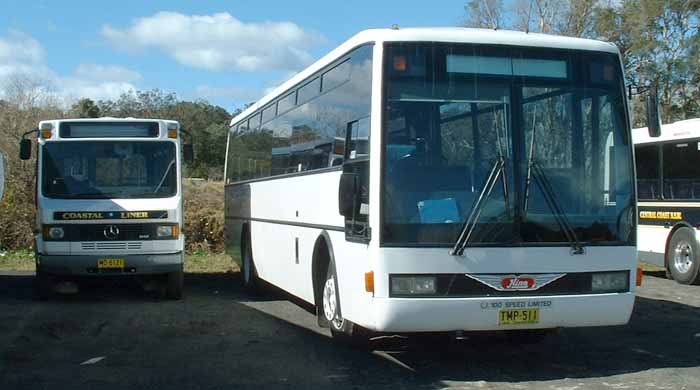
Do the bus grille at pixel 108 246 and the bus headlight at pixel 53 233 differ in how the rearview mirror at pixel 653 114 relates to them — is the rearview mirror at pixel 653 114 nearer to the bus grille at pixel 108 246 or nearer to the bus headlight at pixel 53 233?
the bus grille at pixel 108 246

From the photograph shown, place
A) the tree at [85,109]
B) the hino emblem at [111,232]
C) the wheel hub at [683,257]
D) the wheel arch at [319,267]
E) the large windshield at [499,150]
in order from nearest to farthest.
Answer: the large windshield at [499,150] → the wheel arch at [319,267] → the hino emblem at [111,232] → the wheel hub at [683,257] → the tree at [85,109]

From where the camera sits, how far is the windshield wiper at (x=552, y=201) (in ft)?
26.3

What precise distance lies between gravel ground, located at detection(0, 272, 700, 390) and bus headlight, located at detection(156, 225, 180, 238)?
1.06 metres

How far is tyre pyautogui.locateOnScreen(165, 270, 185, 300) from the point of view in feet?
44.8

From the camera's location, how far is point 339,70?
A: 378 inches

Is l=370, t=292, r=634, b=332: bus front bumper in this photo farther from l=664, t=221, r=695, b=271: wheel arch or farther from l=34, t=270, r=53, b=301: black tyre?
l=664, t=221, r=695, b=271: wheel arch

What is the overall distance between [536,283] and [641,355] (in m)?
2.05

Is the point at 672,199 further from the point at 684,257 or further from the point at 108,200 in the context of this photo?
the point at 108,200

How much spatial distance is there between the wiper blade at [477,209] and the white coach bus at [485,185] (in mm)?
20

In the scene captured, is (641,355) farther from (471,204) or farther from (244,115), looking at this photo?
(244,115)

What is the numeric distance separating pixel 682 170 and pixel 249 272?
27.3 ft

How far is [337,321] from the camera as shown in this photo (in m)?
9.20

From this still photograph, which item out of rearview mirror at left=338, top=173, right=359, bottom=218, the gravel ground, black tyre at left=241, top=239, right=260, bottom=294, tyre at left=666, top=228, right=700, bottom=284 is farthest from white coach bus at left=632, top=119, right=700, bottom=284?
rearview mirror at left=338, top=173, right=359, bottom=218

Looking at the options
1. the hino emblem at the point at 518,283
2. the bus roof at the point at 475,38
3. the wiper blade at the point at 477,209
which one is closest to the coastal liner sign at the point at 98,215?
the bus roof at the point at 475,38
